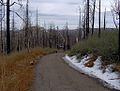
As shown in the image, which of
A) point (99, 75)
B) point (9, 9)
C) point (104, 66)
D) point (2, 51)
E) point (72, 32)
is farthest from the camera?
point (72, 32)

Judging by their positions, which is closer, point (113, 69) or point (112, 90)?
point (112, 90)

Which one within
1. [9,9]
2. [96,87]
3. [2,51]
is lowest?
[96,87]

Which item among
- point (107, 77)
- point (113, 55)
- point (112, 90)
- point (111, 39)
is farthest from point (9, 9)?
point (112, 90)

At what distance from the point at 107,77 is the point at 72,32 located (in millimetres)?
165673

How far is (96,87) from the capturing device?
1496 centimetres

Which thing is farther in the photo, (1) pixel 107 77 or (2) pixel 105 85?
(1) pixel 107 77

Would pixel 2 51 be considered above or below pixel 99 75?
above

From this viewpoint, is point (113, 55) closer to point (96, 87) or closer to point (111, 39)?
point (111, 39)

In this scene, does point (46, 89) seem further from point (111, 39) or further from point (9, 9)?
point (9, 9)

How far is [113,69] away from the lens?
18094 millimetres

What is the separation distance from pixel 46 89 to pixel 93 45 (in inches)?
608

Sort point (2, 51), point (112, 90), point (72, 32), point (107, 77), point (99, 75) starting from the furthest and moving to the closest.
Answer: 1. point (72, 32)
2. point (99, 75)
3. point (107, 77)
4. point (112, 90)
5. point (2, 51)

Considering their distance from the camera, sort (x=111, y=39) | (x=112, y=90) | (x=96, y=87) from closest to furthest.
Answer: (x=112, y=90) → (x=96, y=87) → (x=111, y=39)

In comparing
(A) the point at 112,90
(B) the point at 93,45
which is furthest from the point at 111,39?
(A) the point at 112,90
